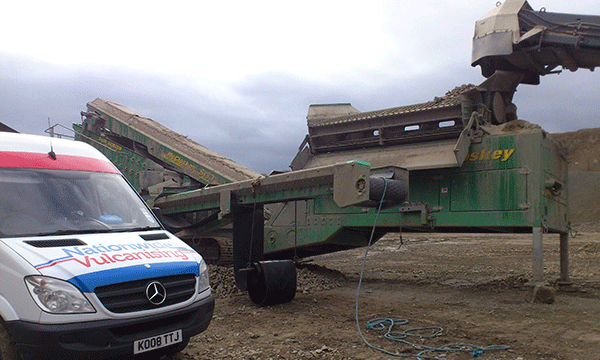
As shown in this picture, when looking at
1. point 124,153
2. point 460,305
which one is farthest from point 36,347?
point 124,153

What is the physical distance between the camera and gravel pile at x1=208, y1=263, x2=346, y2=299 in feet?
26.7

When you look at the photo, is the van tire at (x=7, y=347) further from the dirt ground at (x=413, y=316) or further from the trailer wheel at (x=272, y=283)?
the trailer wheel at (x=272, y=283)

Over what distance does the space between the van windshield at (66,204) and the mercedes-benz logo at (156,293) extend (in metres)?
0.89

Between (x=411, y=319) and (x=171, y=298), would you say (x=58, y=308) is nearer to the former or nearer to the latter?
(x=171, y=298)

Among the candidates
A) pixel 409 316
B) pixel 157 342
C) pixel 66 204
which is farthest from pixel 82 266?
pixel 409 316

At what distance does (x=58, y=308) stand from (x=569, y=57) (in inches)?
329

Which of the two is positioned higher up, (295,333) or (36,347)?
(36,347)

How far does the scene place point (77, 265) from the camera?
3.62m

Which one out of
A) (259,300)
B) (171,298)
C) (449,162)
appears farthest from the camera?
(449,162)

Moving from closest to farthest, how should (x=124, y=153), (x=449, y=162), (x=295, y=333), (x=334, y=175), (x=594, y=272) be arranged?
(x=295, y=333), (x=334, y=175), (x=449, y=162), (x=594, y=272), (x=124, y=153)

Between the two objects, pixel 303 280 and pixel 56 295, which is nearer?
pixel 56 295

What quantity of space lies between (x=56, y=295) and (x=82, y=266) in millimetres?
266

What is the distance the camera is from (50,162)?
185 inches

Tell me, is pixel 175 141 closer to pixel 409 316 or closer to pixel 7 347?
pixel 409 316
